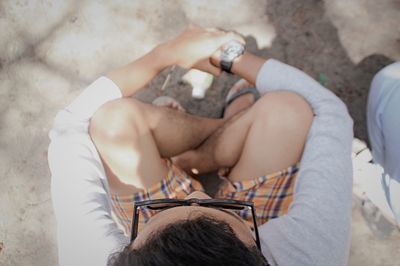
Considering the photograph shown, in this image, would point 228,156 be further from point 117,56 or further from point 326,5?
point 326,5

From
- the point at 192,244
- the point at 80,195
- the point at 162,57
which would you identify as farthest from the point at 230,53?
the point at 192,244

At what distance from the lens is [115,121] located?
126cm

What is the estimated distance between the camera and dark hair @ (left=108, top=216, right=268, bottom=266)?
2.43 ft

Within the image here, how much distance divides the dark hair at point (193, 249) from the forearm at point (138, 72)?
69 centimetres

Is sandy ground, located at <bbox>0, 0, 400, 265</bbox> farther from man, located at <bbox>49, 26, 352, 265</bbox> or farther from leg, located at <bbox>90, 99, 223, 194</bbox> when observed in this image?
leg, located at <bbox>90, 99, 223, 194</bbox>

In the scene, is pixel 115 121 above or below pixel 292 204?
above

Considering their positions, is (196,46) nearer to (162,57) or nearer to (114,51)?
(162,57)

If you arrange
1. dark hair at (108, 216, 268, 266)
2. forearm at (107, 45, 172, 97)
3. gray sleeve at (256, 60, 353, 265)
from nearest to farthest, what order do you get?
dark hair at (108, 216, 268, 266)
gray sleeve at (256, 60, 353, 265)
forearm at (107, 45, 172, 97)

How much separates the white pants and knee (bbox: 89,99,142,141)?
770 mm

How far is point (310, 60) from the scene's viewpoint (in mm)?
1743

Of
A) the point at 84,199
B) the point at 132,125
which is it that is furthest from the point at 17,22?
the point at 84,199

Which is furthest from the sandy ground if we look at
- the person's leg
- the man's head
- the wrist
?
the man's head

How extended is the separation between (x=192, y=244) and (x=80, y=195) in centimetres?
47

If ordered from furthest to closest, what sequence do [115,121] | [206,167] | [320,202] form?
[206,167]
[115,121]
[320,202]
